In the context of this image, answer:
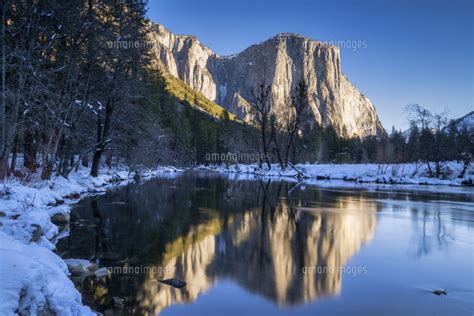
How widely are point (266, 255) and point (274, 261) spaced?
0.46 meters

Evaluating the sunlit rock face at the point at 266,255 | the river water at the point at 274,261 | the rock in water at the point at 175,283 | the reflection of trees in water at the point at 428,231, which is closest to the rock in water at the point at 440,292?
the river water at the point at 274,261

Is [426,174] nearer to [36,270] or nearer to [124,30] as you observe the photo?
[124,30]

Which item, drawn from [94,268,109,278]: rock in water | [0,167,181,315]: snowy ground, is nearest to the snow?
[0,167,181,315]: snowy ground

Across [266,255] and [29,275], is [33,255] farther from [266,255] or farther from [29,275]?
[266,255]

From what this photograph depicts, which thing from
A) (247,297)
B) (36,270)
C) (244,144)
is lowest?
(247,297)

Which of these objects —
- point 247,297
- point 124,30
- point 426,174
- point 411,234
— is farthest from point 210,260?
point 426,174

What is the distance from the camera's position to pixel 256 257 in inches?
303

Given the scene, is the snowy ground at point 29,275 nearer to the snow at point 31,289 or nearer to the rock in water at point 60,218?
the snow at point 31,289

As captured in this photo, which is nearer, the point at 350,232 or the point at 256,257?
the point at 256,257

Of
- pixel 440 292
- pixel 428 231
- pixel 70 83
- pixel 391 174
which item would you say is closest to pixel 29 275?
pixel 440 292

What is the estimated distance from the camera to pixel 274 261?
7387 millimetres

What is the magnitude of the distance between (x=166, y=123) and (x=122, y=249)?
232ft

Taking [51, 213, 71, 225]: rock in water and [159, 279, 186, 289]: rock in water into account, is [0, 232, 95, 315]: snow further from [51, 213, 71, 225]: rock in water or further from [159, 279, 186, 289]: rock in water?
[51, 213, 71, 225]: rock in water

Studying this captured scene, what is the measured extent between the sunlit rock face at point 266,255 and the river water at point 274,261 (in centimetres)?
2
